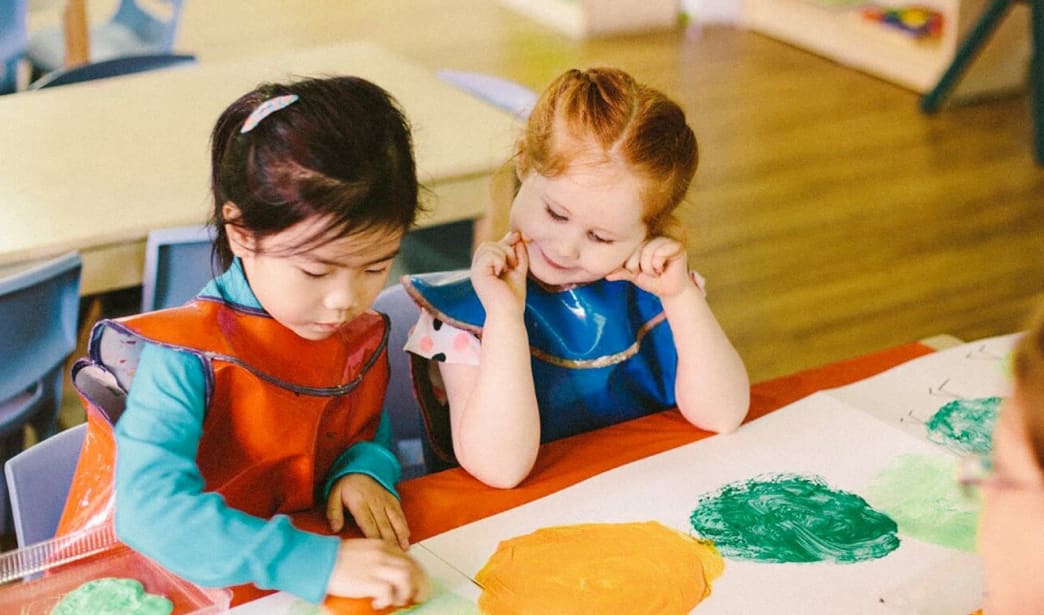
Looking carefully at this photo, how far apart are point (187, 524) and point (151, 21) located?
9.40 feet

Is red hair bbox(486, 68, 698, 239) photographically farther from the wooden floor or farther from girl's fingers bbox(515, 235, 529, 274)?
the wooden floor

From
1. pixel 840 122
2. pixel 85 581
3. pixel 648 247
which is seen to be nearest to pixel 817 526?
pixel 648 247

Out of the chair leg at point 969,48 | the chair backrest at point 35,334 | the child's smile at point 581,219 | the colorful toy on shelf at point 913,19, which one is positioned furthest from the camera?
the colorful toy on shelf at point 913,19

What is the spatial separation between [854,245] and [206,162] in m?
2.10

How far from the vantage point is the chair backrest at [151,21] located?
3.52m

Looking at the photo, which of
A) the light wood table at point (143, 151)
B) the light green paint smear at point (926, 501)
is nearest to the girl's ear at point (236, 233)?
the light green paint smear at point (926, 501)

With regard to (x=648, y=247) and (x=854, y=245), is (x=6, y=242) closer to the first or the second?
(x=648, y=247)

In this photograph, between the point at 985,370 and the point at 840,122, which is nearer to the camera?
the point at 985,370

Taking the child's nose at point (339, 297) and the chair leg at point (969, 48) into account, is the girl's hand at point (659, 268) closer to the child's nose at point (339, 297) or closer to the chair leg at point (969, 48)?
the child's nose at point (339, 297)

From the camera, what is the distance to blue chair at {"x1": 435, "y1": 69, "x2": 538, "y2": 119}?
2.72 m

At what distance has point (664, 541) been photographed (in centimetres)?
118

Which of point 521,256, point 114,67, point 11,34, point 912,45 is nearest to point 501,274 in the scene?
point 521,256

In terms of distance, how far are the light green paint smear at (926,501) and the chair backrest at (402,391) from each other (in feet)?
1.92

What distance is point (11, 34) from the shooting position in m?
3.42
